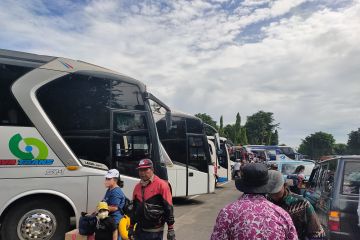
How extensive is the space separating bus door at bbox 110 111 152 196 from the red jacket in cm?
321

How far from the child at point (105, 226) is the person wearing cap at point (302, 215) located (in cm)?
244

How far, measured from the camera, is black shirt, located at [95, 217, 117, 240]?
5375mm

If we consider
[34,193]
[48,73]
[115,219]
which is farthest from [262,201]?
[48,73]

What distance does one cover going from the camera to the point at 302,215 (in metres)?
3.92

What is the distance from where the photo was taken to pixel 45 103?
7352mm

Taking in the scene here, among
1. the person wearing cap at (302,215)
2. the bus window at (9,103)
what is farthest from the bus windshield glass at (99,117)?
the person wearing cap at (302,215)

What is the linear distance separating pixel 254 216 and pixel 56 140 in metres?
5.57

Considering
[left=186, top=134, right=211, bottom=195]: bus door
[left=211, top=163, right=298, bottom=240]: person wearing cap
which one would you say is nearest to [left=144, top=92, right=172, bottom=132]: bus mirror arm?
[left=186, top=134, right=211, bottom=195]: bus door

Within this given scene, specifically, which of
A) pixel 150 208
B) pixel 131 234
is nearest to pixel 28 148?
pixel 131 234

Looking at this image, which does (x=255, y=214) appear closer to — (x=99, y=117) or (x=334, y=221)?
(x=334, y=221)

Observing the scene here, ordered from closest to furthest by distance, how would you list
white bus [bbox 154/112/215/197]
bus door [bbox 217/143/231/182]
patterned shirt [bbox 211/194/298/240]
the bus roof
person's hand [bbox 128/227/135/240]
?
patterned shirt [bbox 211/194/298/240], person's hand [bbox 128/227/135/240], the bus roof, white bus [bbox 154/112/215/197], bus door [bbox 217/143/231/182]

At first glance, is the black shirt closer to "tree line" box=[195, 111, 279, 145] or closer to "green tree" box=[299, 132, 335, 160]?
"tree line" box=[195, 111, 279, 145]

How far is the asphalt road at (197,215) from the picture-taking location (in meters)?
9.24

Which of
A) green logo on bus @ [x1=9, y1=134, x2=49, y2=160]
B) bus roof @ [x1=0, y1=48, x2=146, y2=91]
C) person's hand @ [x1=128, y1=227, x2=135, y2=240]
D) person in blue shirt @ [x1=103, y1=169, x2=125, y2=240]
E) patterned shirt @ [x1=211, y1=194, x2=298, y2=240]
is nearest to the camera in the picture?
patterned shirt @ [x1=211, y1=194, x2=298, y2=240]
